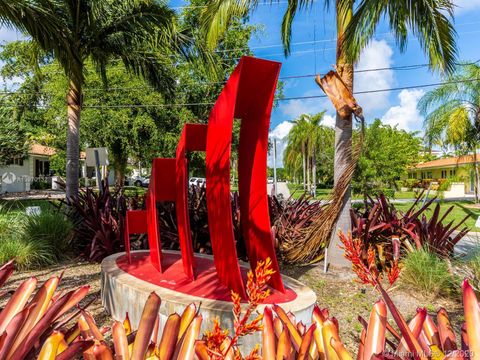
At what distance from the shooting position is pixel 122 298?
170 inches

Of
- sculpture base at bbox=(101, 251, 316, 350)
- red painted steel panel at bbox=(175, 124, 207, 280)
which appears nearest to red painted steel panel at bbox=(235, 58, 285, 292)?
sculpture base at bbox=(101, 251, 316, 350)

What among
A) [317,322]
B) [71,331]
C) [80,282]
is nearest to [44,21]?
[80,282]

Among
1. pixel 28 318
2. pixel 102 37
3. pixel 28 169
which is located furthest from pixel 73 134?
pixel 28 169

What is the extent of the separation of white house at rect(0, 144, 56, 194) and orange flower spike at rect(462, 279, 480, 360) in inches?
1153

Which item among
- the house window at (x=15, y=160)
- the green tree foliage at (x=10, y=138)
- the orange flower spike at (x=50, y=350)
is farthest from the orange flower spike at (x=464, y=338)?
the house window at (x=15, y=160)

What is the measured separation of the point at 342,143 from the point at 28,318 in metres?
5.83

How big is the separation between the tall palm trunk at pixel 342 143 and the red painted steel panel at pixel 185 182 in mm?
2920

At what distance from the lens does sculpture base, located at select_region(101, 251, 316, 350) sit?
11.6ft

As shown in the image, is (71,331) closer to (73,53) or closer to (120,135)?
(73,53)

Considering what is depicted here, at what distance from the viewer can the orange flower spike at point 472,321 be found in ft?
4.34

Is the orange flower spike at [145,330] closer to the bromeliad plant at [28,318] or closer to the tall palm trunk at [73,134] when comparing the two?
the bromeliad plant at [28,318]

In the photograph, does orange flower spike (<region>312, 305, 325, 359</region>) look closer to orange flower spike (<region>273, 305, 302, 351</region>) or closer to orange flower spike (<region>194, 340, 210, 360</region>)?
orange flower spike (<region>273, 305, 302, 351</region>)

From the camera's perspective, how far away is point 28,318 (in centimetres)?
167

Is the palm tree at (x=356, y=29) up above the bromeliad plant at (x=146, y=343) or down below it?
above
